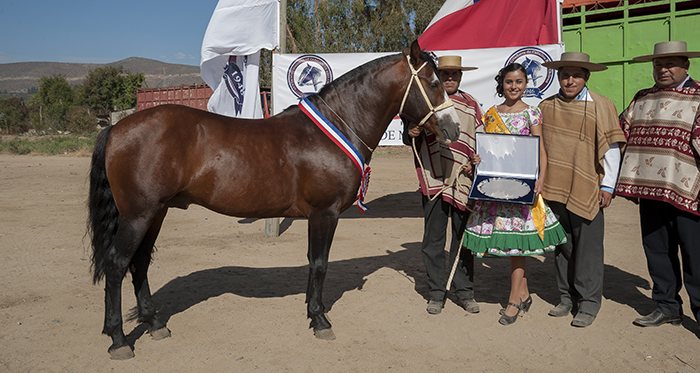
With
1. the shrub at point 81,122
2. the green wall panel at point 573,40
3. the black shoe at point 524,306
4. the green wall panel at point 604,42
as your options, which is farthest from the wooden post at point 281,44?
the shrub at point 81,122

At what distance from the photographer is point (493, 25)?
727 cm

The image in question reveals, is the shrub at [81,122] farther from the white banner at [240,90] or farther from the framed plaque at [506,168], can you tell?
the framed plaque at [506,168]

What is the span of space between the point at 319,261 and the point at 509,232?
60.9 inches

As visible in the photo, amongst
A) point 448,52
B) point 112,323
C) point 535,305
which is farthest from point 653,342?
point 448,52

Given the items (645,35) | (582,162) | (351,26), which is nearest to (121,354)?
(582,162)

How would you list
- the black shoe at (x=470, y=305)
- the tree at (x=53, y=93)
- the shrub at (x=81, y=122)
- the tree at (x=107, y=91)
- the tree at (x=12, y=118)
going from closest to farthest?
the black shoe at (x=470, y=305) < the tree at (x=12, y=118) < the shrub at (x=81, y=122) < the tree at (x=107, y=91) < the tree at (x=53, y=93)

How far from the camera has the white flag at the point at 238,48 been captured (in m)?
6.46

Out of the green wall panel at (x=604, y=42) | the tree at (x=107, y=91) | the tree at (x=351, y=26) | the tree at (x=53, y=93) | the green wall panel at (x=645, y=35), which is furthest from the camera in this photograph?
the tree at (x=53, y=93)

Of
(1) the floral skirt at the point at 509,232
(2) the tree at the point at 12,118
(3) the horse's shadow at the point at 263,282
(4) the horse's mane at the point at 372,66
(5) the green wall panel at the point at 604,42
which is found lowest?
(3) the horse's shadow at the point at 263,282

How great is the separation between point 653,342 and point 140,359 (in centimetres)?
379

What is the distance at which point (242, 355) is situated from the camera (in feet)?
10.8

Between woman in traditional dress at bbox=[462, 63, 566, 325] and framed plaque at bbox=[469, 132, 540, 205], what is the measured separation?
0.36 feet

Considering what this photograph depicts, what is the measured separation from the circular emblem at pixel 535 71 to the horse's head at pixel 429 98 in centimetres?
333

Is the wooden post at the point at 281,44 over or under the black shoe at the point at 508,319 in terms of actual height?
over
